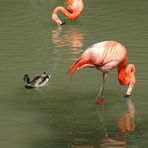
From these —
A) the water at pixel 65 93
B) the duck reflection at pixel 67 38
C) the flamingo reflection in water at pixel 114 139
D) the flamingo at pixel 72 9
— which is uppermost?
the flamingo at pixel 72 9

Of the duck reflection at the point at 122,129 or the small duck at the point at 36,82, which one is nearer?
the duck reflection at the point at 122,129

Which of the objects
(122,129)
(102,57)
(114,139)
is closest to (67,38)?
(102,57)

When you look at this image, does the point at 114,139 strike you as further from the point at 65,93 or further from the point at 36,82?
the point at 36,82

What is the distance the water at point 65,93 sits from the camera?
7598mm

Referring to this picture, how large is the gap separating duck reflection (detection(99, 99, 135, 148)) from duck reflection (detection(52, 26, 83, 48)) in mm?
5084

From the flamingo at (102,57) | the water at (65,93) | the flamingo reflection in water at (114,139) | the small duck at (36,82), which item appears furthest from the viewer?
the small duck at (36,82)

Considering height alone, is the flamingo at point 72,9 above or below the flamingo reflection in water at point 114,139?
above

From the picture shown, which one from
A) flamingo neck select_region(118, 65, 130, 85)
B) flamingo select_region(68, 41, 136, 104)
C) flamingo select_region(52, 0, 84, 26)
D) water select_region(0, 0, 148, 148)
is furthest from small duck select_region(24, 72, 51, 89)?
flamingo select_region(52, 0, 84, 26)

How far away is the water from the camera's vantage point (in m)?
7.60

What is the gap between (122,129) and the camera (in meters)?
7.86

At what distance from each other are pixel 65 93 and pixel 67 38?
5335 millimetres

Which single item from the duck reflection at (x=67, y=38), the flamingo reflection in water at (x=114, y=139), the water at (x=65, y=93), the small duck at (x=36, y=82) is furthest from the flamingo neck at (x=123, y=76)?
the duck reflection at (x=67, y=38)

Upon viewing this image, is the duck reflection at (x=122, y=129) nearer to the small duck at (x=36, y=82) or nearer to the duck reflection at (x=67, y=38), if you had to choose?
the small duck at (x=36, y=82)

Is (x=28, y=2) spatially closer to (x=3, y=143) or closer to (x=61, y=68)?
(x=61, y=68)
